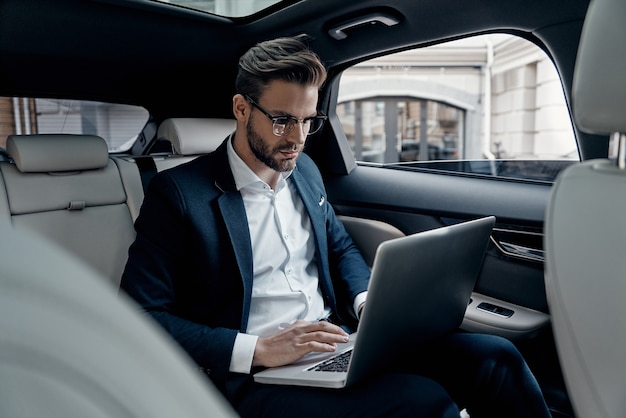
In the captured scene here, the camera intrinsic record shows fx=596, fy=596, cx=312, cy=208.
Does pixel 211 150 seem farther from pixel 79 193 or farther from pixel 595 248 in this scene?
pixel 595 248

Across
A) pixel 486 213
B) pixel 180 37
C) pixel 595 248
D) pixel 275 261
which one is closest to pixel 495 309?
pixel 486 213

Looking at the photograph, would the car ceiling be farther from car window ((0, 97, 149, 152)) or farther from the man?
the man

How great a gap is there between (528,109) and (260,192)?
270cm

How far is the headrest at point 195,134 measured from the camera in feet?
7.17

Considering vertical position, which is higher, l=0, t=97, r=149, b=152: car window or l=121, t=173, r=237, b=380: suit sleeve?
l=0, t=97, r=149, b=152: car window

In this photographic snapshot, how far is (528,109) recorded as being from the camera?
3748mm

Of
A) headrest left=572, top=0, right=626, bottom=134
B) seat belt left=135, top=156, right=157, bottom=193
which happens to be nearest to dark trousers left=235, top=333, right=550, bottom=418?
headrest left=572, top=0, right=626, bottom=134

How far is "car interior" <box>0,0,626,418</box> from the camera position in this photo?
0.35 meters

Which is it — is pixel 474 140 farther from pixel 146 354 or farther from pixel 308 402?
pixel 146 354

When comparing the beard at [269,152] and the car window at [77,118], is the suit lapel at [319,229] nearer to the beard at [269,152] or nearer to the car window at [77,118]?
the beard at [269,152]

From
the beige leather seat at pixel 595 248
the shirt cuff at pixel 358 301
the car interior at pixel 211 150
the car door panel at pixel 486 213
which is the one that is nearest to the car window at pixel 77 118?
the car interior at pixel 211 150

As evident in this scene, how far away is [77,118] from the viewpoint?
2.58 m

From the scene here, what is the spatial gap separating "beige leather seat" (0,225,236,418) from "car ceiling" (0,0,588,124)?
1593 mm

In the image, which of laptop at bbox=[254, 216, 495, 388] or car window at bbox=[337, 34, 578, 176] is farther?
car window at bbox=[337, 34, 578, 176]
